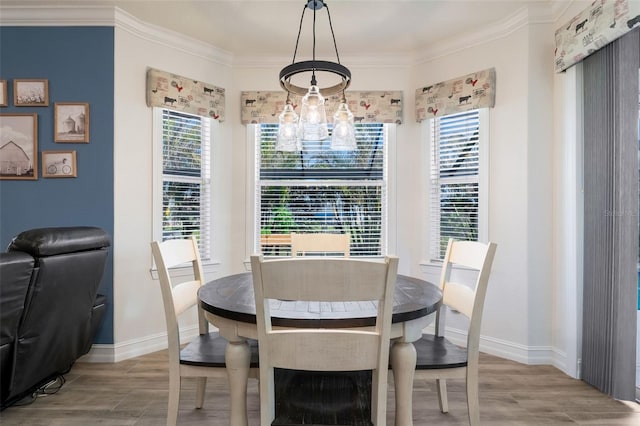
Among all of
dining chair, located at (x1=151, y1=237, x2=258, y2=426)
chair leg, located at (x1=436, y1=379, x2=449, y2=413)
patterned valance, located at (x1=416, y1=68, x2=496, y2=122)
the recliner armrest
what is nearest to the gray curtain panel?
patterned valance, located at (x1=416, y1=68, x2=496, y2=122)

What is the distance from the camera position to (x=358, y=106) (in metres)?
3.50

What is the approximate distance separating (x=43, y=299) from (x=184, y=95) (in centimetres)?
202

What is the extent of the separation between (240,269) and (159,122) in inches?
60.4

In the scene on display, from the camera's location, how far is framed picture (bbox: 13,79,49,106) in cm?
285

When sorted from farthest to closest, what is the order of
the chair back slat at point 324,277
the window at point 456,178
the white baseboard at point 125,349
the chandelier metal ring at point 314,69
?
the window at point 456,178
the white baseboard at point 125,349
the chandelier metal ring at point 314,69
the chair back slat at point 324,277

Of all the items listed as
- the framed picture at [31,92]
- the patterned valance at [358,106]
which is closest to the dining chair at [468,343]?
the patterned valance at [358,106]

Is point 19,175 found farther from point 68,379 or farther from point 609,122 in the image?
point 609,122

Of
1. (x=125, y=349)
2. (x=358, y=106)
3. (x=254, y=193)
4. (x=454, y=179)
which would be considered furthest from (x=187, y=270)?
(x=454, y=179)

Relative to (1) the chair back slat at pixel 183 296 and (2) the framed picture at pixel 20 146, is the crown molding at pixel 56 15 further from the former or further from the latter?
(1) the chair back slat at pixel 183 296

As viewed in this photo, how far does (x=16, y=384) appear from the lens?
Answer: 1.90 meters

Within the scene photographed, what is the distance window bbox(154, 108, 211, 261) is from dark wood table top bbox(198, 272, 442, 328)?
1.64 meters

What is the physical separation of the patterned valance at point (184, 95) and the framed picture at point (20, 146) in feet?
2.95

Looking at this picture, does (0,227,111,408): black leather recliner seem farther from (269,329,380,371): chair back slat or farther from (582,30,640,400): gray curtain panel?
(582,30,640,400): gray curtain panel

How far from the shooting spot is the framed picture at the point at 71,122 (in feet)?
9.33
